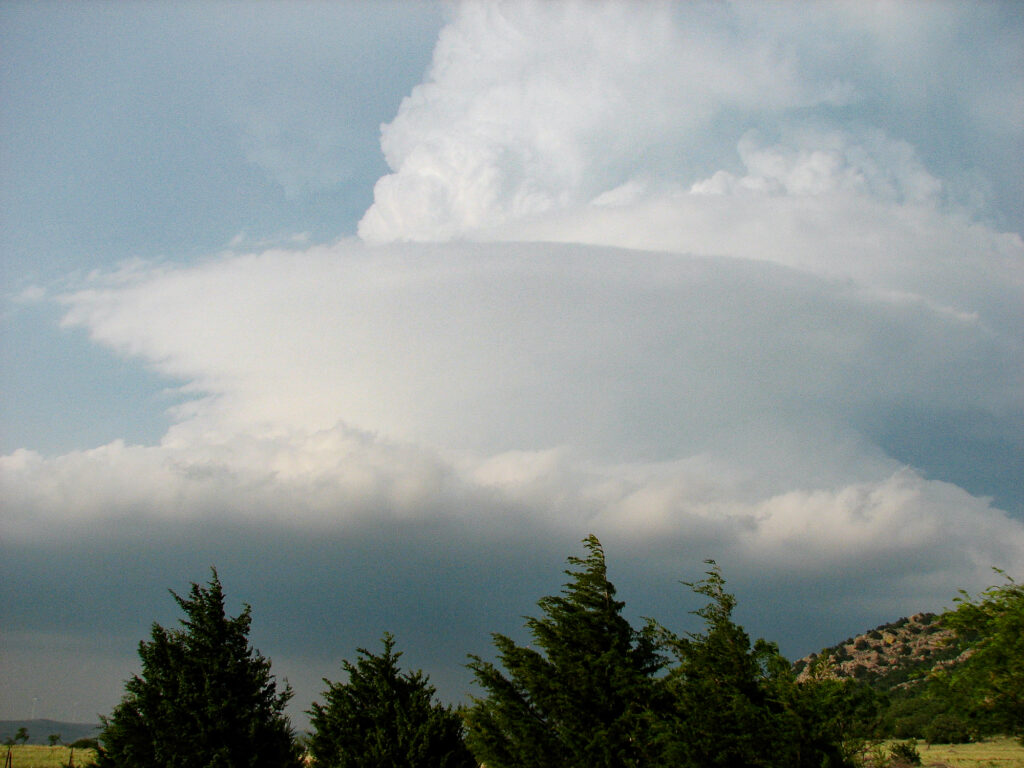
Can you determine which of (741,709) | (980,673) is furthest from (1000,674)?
(741,709)

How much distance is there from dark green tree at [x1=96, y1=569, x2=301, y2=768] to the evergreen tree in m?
2.32

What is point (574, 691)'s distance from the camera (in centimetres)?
2694

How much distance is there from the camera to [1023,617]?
2714 centimetres

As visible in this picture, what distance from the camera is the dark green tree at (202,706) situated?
33.9m

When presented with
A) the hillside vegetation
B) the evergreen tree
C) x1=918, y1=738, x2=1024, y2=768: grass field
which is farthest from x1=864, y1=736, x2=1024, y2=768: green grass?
the evergreen tree

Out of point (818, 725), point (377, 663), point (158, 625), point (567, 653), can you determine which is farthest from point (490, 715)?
point (158, 625)

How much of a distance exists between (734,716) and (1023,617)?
12993mm

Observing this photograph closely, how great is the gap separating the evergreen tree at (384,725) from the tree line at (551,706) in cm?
6

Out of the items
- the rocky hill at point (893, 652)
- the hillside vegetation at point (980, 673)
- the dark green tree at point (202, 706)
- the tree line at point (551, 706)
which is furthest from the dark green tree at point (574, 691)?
the rocky hill at point (893, 652)

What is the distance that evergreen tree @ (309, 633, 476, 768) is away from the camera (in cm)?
3312

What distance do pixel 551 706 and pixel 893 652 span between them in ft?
485

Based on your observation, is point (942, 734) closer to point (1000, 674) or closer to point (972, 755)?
point (972, 755)

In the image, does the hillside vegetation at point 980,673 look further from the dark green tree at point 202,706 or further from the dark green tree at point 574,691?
the dark green tree at point 202,706

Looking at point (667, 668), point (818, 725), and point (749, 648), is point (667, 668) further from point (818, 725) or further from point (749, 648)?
point (818, 725)
